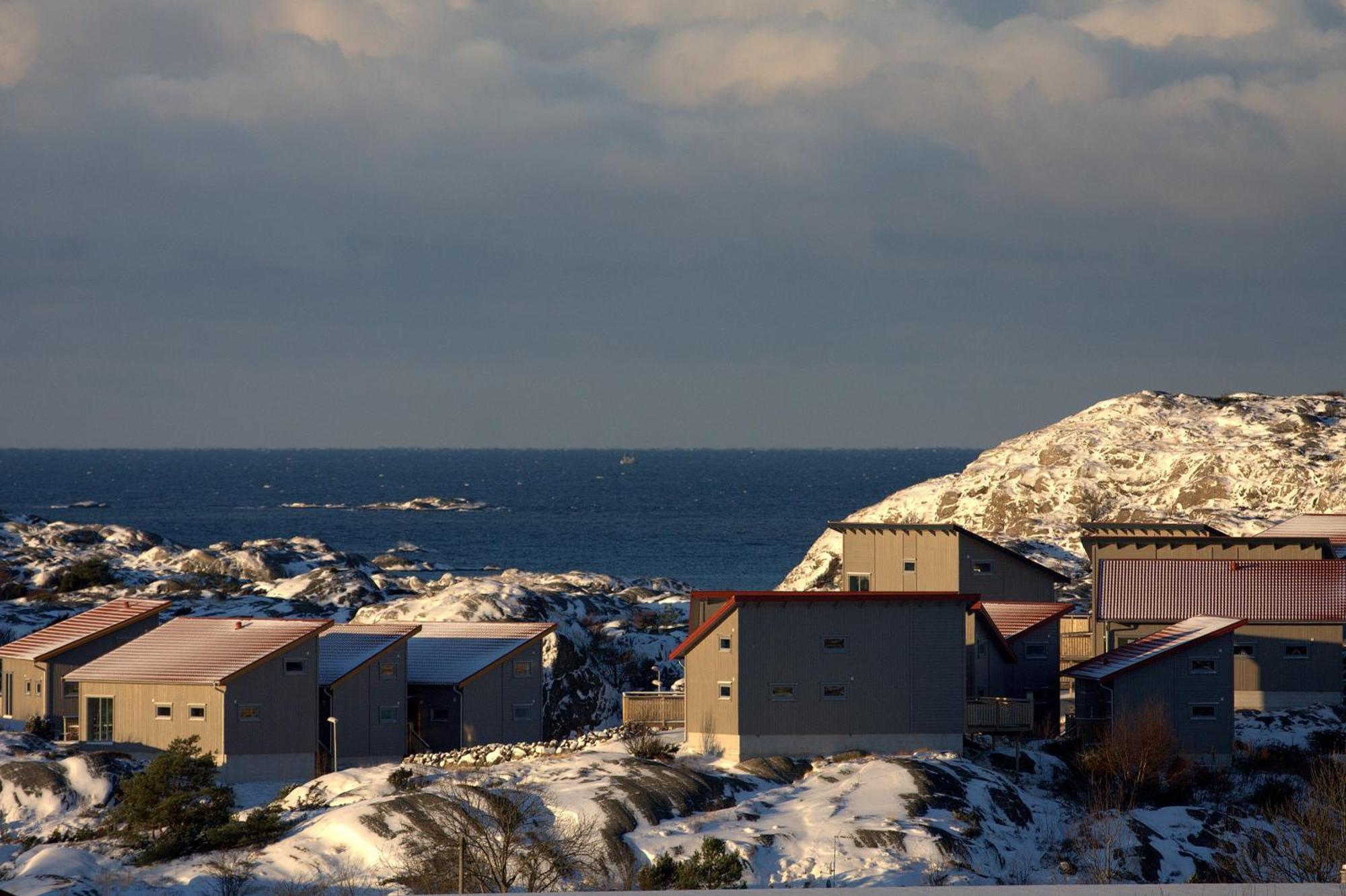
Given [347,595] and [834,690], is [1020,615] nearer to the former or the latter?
[834,690]

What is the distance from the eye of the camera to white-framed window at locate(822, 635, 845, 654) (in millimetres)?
46000

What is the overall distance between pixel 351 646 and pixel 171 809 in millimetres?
15077

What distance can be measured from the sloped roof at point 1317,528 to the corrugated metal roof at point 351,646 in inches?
1319

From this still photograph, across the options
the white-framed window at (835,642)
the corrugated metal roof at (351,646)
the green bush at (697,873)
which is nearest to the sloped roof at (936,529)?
the white-framed window at (835,642)

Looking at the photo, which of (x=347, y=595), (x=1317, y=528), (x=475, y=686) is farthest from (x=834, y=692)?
(x=347, y=595)

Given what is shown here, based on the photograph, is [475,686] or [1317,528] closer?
[475,686]

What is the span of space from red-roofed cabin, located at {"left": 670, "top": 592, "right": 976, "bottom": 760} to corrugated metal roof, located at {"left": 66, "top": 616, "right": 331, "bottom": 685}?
45.2 ft

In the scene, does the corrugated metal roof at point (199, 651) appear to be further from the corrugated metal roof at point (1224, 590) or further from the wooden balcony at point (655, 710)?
the corrugated metal roof at point (1224, 590)

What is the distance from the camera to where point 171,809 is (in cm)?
3931

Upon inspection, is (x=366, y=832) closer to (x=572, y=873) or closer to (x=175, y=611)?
(x=572, y=873)

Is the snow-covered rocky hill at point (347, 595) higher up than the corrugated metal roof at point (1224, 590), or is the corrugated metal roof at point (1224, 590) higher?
the corrugated metal roof at point (1224, 590)

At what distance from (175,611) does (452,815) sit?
43681mm

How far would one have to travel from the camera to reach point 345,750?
52.1m

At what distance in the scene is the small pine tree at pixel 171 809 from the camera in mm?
37719
